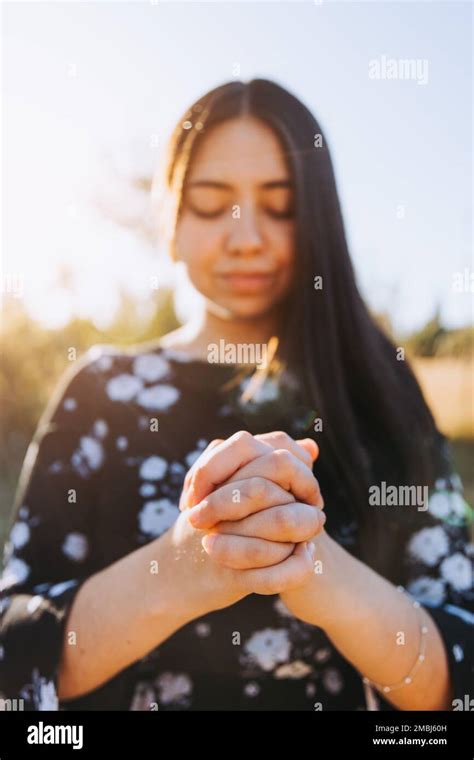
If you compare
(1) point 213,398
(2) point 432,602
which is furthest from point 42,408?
Answer: (2) point 432,602

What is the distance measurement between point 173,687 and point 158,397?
55cm

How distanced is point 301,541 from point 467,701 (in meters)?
0.54

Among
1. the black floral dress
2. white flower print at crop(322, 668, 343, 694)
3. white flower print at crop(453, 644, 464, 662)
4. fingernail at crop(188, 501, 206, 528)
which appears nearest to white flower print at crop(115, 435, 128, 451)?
the black floral dress

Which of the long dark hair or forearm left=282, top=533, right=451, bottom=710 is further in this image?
the long dark hair

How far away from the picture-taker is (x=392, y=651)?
1065mm

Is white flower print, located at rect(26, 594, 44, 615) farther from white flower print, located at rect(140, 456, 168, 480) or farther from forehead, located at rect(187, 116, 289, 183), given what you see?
forehead, located at rect(187, 116, 289, 183)

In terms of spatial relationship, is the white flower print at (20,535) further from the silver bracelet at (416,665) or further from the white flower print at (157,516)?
the silver bracelet at (416,665)

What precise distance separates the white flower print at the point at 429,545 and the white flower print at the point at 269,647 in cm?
28

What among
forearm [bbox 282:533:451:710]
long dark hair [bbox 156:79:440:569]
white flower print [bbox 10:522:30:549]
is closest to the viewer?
forearm [bbox 282:533:451:710]

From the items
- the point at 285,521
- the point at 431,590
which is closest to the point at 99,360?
the point at 285,521

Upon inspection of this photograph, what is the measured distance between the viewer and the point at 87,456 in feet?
4.23

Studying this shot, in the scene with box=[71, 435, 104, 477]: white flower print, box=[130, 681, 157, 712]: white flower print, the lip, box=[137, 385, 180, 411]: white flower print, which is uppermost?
the lip

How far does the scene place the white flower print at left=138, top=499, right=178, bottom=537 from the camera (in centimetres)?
125

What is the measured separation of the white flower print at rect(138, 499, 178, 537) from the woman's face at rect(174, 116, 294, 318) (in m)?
0.44
